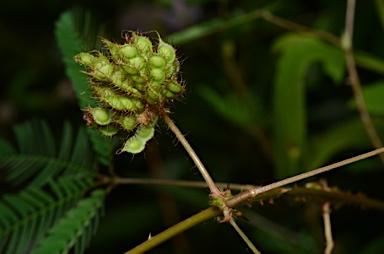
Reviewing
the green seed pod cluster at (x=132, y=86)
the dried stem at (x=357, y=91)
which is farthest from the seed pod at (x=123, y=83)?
the dried stem at (x=357, y=91)

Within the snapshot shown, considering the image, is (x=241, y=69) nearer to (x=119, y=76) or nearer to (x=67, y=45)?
(x=67, y=45)

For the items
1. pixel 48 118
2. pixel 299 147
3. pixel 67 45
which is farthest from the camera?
pixel 48 118

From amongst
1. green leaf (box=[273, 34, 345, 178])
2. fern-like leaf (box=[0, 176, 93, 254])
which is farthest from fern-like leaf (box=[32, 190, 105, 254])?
green leaf (box=[273, 34, 345, 178])

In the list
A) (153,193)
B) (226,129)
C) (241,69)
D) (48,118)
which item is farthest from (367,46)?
(48,118)

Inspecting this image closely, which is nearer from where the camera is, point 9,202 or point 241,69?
point 9,202

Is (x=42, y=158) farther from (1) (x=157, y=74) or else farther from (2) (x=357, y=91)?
(2) (x=357, y=91)
